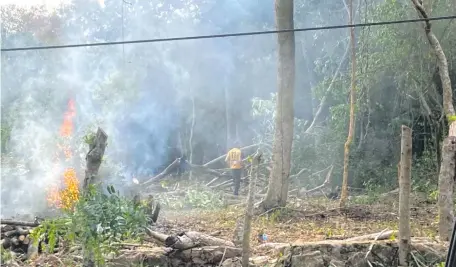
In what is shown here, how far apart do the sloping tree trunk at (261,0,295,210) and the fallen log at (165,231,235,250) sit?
4015 mm

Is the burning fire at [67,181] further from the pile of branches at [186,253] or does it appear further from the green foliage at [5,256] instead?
the pile of branches at [186,253]

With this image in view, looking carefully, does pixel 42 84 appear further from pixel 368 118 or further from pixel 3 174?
pixel 368 118

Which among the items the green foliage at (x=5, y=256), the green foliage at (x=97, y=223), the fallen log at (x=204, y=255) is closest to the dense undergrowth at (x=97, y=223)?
the green foliage at (x=97, y=223)

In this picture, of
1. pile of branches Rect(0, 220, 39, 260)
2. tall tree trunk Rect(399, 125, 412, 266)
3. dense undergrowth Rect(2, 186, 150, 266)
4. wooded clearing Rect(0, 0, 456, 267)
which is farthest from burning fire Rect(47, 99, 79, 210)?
tall tree trunk Rect(399, 125, 412, 266)

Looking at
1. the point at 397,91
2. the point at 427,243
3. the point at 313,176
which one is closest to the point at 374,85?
the point at 397,91

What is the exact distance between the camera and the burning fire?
9205 millimetres

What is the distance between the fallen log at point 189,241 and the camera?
609 cm

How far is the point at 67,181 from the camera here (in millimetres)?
13680

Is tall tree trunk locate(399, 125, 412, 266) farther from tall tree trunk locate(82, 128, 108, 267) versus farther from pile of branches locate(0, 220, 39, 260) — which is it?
pile of branches locate(0, 220, 39, 260)

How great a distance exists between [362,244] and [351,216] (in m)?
4.50

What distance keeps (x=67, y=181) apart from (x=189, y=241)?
8.58m

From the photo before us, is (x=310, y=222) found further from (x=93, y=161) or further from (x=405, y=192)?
(x=93, y=161)

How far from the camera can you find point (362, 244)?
18.0 ft

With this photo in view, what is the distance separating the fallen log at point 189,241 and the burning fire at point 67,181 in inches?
51.7
